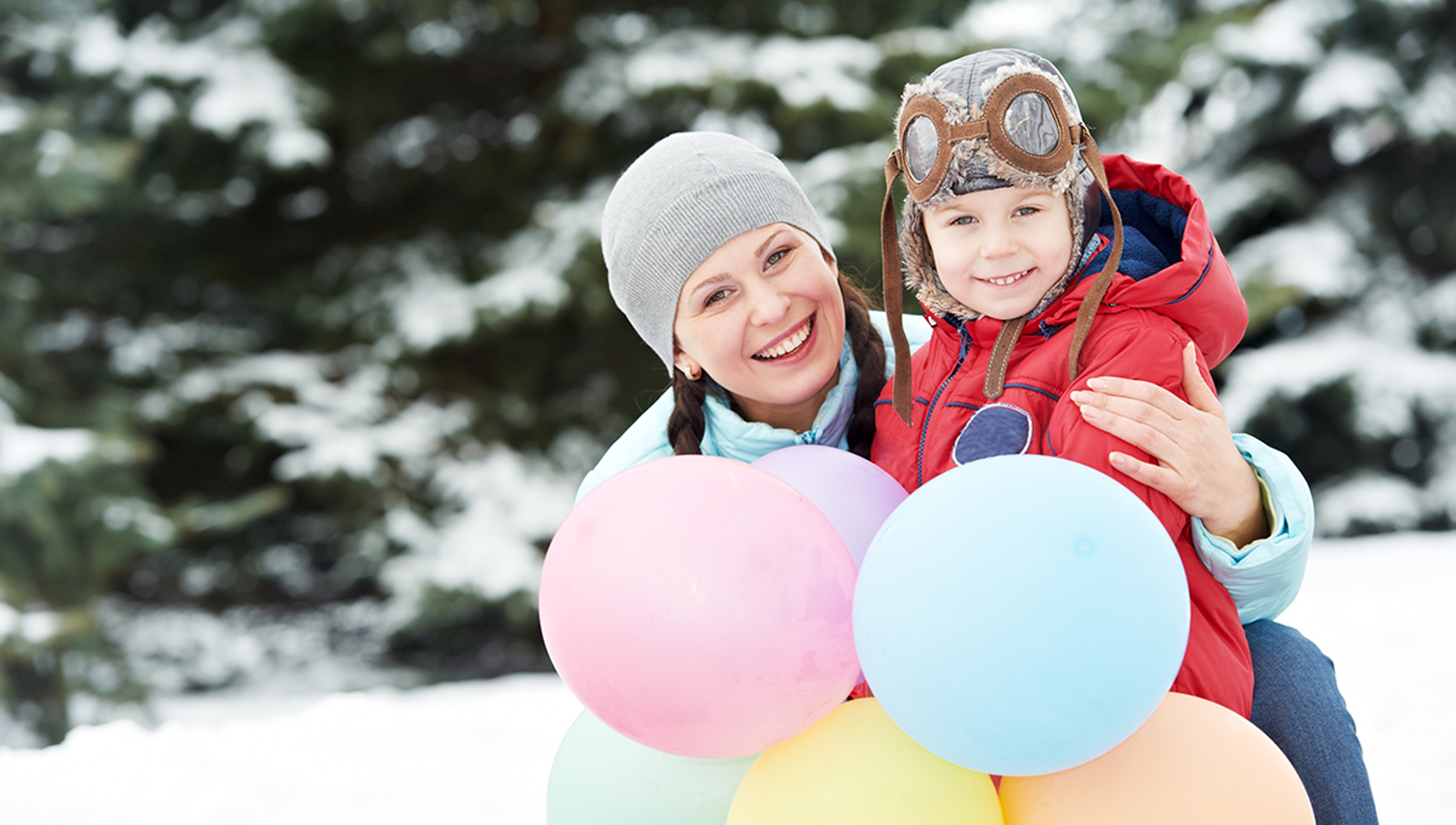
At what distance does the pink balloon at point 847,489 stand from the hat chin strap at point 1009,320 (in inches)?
5.6

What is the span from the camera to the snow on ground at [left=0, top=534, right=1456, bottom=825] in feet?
8.36

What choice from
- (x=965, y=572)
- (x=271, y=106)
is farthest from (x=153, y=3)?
(x=965, y=572)

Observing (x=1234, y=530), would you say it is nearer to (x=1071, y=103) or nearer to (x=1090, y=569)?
(x=1090, y=569)

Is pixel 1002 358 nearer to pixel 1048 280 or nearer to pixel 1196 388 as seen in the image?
pixel 1048 280

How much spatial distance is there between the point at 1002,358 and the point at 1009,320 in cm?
6

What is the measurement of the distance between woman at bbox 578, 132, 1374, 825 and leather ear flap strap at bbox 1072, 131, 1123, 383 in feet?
0.32

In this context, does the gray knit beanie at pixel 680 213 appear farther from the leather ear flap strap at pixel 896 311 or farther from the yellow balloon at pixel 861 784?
the yellow balloon at pixel 861 784

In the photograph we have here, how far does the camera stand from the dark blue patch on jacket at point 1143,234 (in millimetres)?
1517

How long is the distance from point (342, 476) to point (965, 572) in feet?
15.5

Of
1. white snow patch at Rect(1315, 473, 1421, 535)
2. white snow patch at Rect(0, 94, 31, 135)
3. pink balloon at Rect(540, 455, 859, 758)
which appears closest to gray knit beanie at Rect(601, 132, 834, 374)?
pink balloon at Rect(540, 455, 859, 758)

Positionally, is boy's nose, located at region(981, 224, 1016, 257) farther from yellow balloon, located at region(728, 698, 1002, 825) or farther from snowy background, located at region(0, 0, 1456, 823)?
snowy background, located at region(0, 0, 1456, 823)

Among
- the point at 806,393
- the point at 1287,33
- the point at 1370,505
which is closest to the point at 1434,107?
the point at 1287,33

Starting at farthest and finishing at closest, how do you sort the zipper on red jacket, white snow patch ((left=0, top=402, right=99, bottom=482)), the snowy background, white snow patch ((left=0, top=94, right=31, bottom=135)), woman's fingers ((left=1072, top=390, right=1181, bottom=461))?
the snowy background
white snow patch ((left=0, top=94, right=31, bottom=135))
white snow patch ((left=0, top=402, right=99, bottom=482))
the zipper on red jacket
woman's fingers ((left=1072, top=390, right=1181, bottom=461))

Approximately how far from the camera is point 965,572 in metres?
1.12
